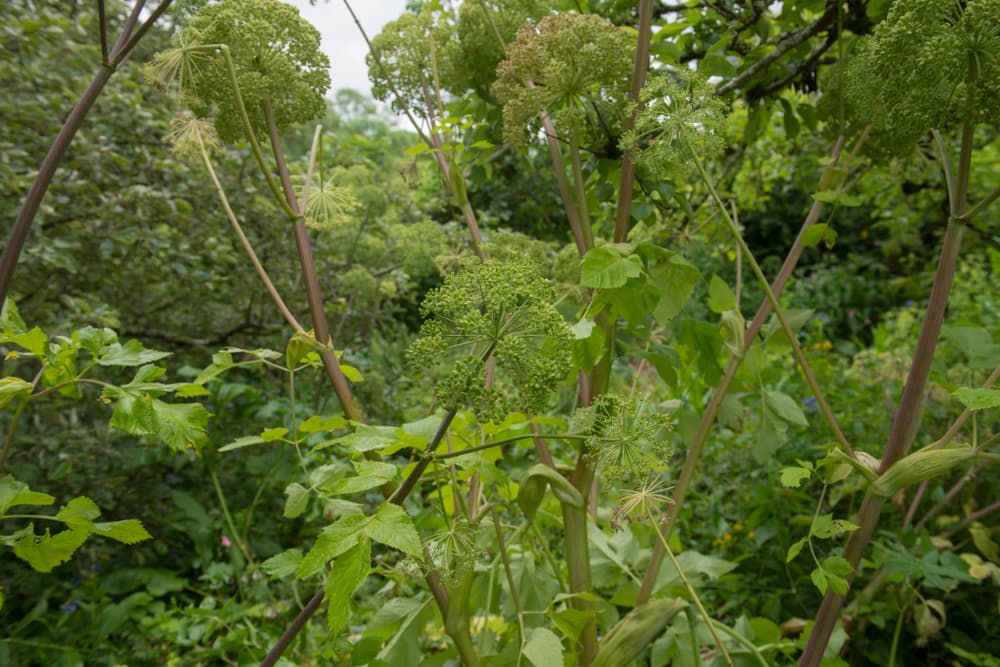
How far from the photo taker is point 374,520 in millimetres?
822

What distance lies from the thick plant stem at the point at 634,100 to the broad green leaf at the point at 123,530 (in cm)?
89

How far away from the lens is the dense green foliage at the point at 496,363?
991mm

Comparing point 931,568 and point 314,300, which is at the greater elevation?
point 314,300

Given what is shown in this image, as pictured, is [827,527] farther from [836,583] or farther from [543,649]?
[543,649]

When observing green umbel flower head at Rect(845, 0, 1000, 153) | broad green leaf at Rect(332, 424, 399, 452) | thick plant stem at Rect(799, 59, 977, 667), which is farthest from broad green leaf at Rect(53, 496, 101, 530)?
green umbel flower head at Rect(845, 0, 1000, 153)

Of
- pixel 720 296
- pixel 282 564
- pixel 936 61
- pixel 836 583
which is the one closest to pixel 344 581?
pixel 282 564

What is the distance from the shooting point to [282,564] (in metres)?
1.07

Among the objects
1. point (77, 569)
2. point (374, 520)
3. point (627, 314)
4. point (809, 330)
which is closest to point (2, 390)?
point (374, 520)

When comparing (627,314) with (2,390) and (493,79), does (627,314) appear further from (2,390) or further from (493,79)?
(2,390)

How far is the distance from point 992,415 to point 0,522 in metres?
3.12

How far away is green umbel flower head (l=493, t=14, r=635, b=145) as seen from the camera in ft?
3.78

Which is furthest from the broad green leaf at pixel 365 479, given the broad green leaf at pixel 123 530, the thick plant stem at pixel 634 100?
the thick plant stem at pixel 634 100

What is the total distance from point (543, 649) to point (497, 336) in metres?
0.51

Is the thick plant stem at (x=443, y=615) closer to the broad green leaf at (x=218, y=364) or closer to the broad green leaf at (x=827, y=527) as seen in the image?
the broad green leaf at (x=218, y=364)
